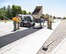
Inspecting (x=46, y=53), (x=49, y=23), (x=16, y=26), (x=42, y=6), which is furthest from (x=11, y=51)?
(x=42, y=6)

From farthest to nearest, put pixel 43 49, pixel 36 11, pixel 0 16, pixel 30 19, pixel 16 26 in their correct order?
pixel 0 16, pixel 36 11, pixel 30 19, pixel 16 26, pixel 43 49

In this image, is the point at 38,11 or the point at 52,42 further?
the point at 38,11

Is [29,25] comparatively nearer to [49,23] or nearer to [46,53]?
[49,23]

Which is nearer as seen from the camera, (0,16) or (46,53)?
(46,53)

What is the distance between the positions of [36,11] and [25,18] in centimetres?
577

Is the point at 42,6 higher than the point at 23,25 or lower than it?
higher

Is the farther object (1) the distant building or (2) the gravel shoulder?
(1) the distant building

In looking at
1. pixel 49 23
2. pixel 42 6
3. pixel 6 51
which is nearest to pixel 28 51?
pixel 6 51

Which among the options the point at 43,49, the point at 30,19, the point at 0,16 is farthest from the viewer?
the point at 0,16

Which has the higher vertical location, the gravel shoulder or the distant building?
the distant building

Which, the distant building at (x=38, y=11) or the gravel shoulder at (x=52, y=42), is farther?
the distant building at (x=38, y=11)

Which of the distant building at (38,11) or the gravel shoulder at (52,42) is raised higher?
the distant building at (38,11)

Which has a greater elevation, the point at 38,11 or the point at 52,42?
the point at 38,11

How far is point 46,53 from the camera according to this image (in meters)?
9.12
